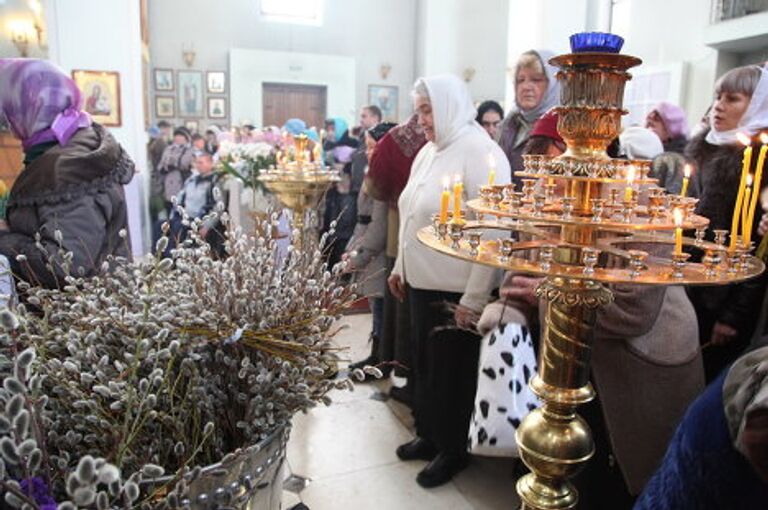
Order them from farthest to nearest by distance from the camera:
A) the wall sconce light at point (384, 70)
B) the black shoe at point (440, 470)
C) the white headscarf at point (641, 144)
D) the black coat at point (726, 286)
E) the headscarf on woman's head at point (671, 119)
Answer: the wall sconce light at point (384, 70) → the headscarf on woman's head at point (671, 119) → the white headscarf at point (641, 144) → the black shoe at point (440, 470) → the black coat at point (726, 286)

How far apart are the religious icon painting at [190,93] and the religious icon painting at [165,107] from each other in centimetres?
16

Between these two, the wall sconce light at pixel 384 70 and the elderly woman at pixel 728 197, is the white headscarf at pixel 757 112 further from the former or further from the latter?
the wall sconce light at pixel 384 70

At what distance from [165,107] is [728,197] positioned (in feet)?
39.8

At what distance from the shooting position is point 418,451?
2.59m

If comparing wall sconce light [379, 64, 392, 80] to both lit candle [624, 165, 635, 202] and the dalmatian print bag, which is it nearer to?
the dalmatian print bag

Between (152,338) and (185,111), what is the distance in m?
12.7

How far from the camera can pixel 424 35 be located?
1309cm

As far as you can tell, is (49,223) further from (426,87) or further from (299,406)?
(426,87)

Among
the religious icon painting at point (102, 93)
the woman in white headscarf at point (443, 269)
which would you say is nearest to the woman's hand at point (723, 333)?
the woman in white headscarf at point (443, 269)

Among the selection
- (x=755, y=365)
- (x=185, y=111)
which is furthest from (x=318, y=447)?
(x=185, y=111)

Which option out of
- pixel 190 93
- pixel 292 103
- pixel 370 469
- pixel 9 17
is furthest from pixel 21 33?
pixel 292 103

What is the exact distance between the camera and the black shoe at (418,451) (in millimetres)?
2586

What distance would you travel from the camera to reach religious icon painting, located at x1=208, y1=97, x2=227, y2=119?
41.2 feet

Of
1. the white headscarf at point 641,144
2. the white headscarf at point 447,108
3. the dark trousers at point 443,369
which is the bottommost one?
the dark trousers at point 443,369
